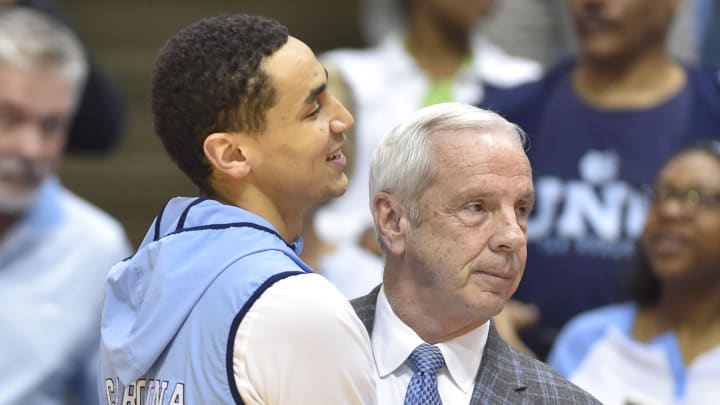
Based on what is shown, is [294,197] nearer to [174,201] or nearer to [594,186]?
[174,201]

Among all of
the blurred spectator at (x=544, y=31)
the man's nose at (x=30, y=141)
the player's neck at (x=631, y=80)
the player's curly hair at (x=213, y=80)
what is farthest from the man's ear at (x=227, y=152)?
the blurred spectator at (x=544, y=31)

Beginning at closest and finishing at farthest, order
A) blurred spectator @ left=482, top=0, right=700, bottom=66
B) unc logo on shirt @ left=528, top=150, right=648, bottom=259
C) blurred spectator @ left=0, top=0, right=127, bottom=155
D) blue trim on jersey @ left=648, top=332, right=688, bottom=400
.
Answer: blue trim on jersey @ left=648, top=332, right=688, bottom=400 < unc logo on shirt @ left=528, top=150, right=648, bottom=259 < blurred spectator @ left=482, top=0, right=700, bottom=66 < blurred spectator @ left=0, top=0, right=127, bottom=155

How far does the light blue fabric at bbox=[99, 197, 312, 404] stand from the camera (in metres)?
2.33

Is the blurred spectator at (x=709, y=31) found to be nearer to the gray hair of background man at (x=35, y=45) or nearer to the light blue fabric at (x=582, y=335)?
the light blue fabric at (x=582, y=335)

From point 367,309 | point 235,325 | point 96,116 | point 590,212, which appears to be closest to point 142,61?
point 96,116

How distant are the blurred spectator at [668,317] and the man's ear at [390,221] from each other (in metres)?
1.37

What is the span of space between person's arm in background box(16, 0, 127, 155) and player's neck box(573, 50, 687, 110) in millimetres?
1803

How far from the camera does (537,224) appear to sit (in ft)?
14.6

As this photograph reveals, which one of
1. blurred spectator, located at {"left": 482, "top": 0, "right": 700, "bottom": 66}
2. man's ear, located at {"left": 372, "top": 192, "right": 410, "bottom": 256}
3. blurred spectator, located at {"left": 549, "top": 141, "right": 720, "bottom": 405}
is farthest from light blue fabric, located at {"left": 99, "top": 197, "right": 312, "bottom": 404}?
blurred spectator, located at {"left": 482, "top": 0, "right": 700, "bottom": 66}

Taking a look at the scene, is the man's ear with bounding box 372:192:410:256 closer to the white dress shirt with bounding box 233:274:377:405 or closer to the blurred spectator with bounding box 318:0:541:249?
the white dress shirt with bounding box 233:274:377:405

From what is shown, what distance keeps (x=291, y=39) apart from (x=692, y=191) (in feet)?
6.69

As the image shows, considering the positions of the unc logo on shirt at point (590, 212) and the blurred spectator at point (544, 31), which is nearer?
the unc logo on shirt at point (590, 212)

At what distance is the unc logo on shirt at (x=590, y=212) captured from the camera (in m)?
4.41

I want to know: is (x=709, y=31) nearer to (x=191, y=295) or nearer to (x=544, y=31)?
(x=544, y=31)
